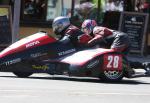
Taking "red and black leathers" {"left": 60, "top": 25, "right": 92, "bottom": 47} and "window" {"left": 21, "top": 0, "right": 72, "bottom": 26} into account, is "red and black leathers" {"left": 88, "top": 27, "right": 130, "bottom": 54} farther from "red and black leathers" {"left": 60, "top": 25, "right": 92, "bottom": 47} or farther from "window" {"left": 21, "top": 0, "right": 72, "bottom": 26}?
"window" {"left": 21, "top": 0, "right": 72, "bottom": 26}

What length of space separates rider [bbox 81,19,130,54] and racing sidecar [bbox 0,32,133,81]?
0.23 meters

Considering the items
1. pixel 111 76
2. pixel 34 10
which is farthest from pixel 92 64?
pixel 34 10

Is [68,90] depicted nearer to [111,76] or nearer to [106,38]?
[111,76]

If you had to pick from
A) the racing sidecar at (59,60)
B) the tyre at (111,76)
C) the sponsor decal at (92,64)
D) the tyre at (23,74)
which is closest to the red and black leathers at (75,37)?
the racing sidecar at (59,60)

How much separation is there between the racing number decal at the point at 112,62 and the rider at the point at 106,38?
0.89ft

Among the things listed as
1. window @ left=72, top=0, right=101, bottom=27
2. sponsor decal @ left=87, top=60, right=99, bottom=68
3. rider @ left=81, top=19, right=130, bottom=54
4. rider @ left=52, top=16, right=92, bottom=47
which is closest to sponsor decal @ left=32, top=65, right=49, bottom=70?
rider @ left=52, top=16, right=92, bottom=47

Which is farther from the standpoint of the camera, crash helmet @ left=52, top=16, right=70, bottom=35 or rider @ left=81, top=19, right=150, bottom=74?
crash helmet @ left=52, top=16, right=70, bottom=35

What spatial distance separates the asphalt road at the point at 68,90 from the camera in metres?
11.5

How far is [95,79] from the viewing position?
16031 millimetres

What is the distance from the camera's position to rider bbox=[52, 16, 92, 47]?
1538cm

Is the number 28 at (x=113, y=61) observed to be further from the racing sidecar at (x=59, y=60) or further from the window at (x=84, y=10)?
the window at (x=84, y=10)

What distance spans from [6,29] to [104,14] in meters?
3.52

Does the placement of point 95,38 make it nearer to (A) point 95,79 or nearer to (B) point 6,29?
(A) point 95,79

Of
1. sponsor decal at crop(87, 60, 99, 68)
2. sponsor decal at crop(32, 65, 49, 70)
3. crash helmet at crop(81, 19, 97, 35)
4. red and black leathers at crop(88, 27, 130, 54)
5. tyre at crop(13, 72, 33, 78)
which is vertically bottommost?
tyre at crop(13, 72, 33, 78)
